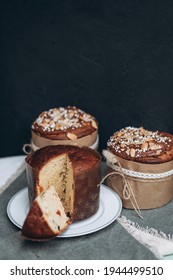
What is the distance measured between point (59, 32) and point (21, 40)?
0.23 meters

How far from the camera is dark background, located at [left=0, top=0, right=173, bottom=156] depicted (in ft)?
6.78

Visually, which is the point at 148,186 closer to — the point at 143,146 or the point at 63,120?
the point at 143,146

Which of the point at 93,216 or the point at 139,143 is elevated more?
the point at 139,143

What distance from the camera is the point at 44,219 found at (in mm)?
1592

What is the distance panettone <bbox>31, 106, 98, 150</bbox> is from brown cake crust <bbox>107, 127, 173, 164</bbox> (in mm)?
Answer: 168

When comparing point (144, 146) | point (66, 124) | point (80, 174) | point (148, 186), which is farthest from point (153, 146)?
point (66, 124)

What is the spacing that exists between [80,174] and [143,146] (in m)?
0.30

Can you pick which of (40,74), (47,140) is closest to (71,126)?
(47,140)

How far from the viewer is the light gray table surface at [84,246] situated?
164 cm

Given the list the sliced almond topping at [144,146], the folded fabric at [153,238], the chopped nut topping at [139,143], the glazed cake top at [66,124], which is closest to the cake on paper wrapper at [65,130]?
the glazed cake top at [66,124]

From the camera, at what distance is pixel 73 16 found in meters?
2.25

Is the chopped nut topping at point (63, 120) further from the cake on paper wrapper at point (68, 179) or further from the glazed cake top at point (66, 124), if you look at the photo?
the cake on paper wrapper at point (68, 179)

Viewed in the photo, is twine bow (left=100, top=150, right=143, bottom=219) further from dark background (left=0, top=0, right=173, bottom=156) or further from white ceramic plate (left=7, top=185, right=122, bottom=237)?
dark background (left=0, top=0, right=173, bottom=156)

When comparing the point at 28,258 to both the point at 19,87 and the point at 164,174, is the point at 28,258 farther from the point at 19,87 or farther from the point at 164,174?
the point at 19,87
